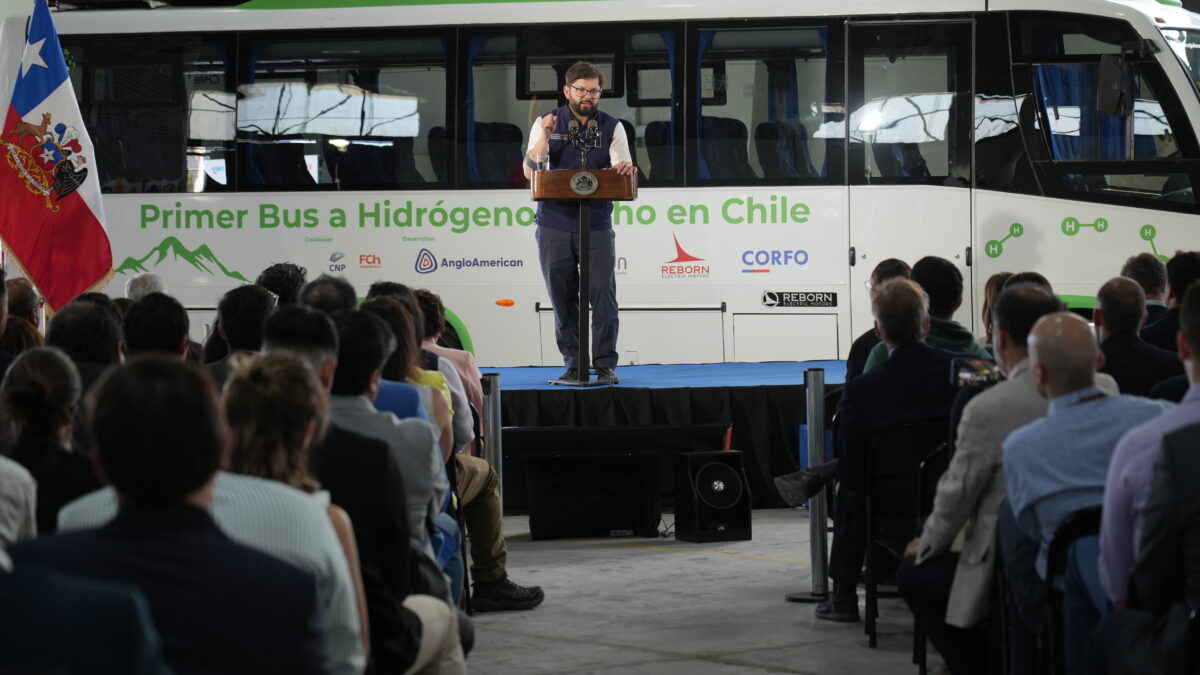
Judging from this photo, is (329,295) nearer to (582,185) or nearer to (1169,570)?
→ (1169,570)

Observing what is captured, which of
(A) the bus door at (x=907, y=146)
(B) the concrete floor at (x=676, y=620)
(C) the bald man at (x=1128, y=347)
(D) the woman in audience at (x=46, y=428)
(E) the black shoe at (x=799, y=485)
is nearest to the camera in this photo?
(D) the woman in audience at (x=46, y=428)

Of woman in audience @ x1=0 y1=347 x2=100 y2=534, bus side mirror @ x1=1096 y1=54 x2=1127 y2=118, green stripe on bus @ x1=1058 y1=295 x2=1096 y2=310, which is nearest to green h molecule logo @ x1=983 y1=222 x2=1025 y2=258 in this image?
green stripe on bus @ x1=1058 y1=295 x2=1096 y2=310

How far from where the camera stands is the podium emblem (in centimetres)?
930

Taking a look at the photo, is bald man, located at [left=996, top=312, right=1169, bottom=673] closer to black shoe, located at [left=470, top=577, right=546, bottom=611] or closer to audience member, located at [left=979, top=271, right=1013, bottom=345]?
audience member, located at [left=979, top=271, right=1013, bottom=345]

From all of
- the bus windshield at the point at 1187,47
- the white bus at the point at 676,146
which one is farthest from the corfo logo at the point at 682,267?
the bus windshield at the point at 1187,47

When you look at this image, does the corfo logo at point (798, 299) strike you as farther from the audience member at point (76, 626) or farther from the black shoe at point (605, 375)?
the audience member at point (76, 626)

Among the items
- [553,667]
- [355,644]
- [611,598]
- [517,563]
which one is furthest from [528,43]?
[355,644]

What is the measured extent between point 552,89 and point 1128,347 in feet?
23.5

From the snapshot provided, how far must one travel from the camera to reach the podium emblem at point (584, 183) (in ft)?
30.5

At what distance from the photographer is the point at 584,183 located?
932cm

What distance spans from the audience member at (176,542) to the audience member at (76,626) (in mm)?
313

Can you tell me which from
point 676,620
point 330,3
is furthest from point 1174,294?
point 330,3

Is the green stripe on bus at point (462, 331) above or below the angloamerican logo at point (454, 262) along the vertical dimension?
below

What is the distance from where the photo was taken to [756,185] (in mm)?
12227
